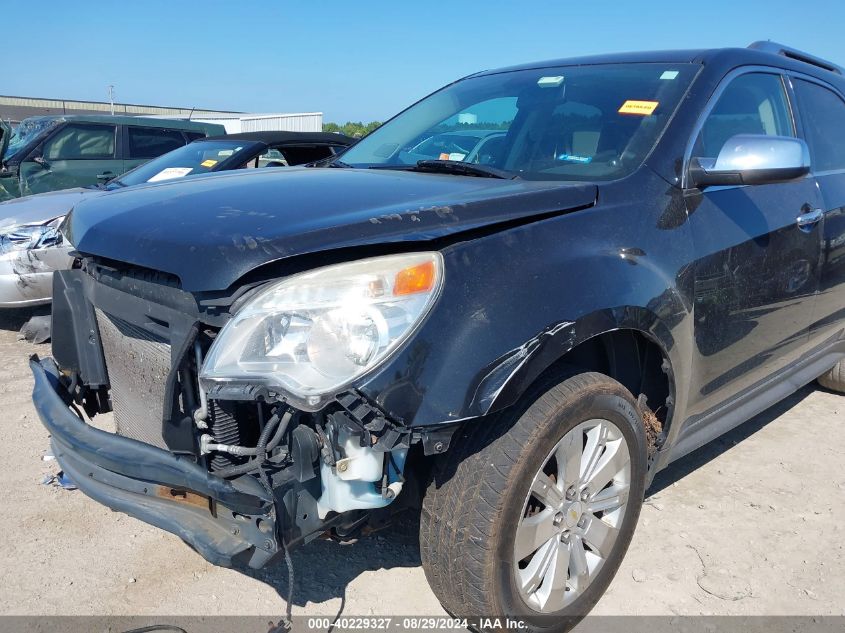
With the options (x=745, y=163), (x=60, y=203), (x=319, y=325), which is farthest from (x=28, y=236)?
(x=745, y=163)

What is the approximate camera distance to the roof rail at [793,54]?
3319mm

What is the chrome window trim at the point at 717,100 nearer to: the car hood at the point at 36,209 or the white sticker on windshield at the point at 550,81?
the white sticker on windshield at the point at 550,81

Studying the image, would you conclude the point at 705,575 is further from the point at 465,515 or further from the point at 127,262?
the point at 127,262

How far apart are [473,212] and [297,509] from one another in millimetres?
917

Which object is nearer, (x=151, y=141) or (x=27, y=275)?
(x=27, y=275)

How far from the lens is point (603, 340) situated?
2297mm

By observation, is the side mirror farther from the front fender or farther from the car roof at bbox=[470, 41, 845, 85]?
the car roof at bbox=[470, 41, 845, 85]

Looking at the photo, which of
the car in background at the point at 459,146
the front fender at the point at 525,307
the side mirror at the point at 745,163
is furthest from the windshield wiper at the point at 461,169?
the side mirror at the point at 745,163

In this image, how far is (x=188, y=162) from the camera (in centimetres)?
623

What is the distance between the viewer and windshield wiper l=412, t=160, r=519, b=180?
2566mm

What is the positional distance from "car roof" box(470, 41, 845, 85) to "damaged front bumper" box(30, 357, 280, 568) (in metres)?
2.32

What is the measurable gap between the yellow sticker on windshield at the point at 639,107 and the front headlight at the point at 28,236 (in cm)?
456

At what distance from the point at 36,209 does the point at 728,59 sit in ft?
16.8

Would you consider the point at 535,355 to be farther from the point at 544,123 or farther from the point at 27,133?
the point at 27,133
